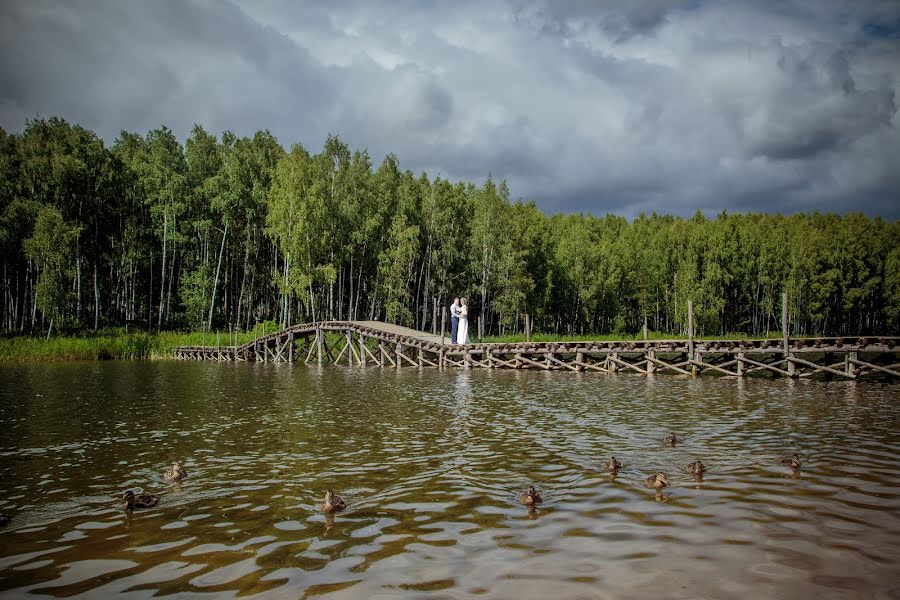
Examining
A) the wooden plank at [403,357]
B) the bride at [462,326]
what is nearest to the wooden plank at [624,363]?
the bride at [462,326]

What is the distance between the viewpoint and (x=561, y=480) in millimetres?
8633

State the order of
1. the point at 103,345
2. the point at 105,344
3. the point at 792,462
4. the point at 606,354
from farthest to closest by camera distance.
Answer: the point at 105,344
the point at 103,345
the point at 606,354
the point at 792,462

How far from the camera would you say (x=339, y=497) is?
7.59m

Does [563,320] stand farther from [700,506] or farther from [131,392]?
[700,506]

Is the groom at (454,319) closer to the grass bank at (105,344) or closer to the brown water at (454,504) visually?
the grass bank at (105,344)

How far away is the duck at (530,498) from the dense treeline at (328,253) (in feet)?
124

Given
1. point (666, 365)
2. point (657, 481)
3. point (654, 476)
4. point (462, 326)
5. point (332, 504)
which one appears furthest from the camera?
point (462, 326)

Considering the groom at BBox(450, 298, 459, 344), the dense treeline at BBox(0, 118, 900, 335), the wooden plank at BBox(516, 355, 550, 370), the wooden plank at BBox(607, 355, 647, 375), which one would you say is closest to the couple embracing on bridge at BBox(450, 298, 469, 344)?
the groom at BBox(450, 298, 459, 344)

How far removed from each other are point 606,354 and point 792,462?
2119cm

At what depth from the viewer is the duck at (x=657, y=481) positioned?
8156mm

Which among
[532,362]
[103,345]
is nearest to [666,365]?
[532,362]

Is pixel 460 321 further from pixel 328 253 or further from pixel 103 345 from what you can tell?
pixel 103 345

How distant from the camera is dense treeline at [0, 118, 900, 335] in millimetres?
44406

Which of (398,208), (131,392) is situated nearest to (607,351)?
(131,392)
